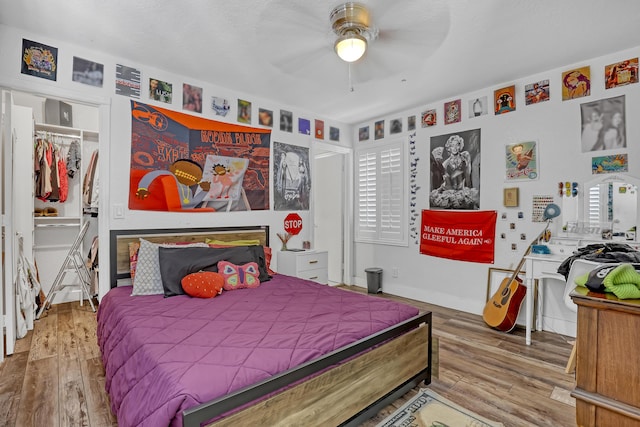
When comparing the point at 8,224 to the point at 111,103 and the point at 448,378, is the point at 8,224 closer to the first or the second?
the point at 111,103

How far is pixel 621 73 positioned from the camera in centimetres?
285

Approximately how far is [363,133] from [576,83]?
256 centimetres

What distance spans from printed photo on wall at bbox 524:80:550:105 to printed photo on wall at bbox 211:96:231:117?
124 inches

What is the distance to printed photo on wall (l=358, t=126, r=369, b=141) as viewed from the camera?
491 centimetres

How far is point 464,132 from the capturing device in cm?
386

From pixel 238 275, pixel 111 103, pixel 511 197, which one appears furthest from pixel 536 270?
pixel 111 103

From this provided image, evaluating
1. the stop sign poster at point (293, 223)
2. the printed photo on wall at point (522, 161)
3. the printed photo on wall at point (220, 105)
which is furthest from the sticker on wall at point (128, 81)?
the printed photo on wall at point (522, 161)

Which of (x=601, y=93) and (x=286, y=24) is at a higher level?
(x=286, y=24)

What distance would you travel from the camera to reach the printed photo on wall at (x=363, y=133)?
4.91 m

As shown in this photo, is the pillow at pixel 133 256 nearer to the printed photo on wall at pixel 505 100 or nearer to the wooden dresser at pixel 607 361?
the wooden dresser at pixel 607 361

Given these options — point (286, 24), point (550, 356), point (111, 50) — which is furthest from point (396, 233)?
point (111, 50)

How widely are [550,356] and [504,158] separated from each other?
196cm

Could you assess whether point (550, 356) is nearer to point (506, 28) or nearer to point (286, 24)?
point (506, 28)

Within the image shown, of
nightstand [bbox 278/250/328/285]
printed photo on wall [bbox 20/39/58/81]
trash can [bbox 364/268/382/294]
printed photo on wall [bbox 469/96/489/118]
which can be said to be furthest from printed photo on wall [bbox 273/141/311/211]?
printed photo on wall [bbox 20/39/58/81]
